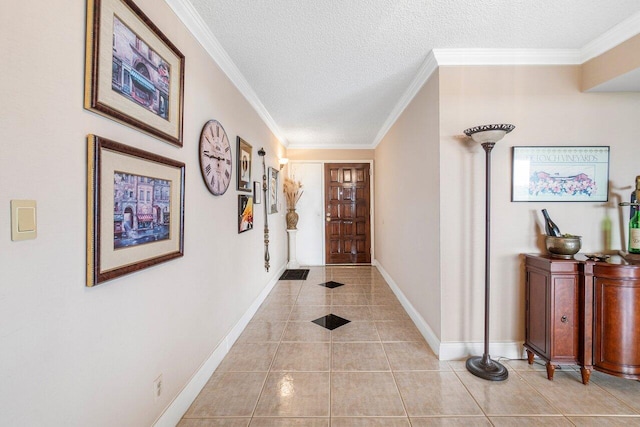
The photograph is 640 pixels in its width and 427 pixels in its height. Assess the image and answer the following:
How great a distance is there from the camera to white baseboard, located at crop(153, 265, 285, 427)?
1494 mm

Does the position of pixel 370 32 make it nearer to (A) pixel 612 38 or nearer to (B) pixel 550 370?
(A) pixel 612 38

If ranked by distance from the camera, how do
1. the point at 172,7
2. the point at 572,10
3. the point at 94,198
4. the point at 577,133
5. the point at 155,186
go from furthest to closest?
the point at 577,133 → the point at 572,10 → the point at 172,7 → the point at 155,186 → the point at 94,198

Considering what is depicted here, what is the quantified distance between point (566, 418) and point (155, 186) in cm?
266

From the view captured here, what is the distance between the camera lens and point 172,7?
1.57m

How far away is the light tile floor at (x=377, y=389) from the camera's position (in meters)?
1.60

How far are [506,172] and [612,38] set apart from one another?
43.8 inches

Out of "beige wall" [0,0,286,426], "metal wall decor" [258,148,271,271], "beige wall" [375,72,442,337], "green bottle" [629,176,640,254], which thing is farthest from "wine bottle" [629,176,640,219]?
"metal wall decor" [258,148,271,271]

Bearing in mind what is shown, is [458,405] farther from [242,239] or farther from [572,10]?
[572,10]

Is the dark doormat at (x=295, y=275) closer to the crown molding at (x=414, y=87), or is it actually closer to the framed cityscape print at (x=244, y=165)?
the framed cityscape print at (x=244, y=165)

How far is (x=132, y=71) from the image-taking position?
3.95 feet

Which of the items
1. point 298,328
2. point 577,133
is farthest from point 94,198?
point 577,133

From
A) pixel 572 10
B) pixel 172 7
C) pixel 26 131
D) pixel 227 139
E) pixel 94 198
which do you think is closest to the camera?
pixel 26 131

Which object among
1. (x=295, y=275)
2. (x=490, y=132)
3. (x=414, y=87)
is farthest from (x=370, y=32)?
(x=295, y=275)

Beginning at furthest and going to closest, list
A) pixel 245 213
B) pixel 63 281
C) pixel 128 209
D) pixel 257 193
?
pixel 257 193
pixel 245 213
pixel 128 209
pixel 63 281
